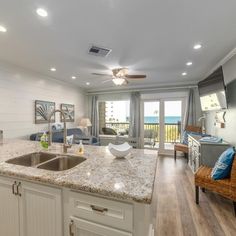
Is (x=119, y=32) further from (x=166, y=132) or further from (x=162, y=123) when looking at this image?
(x=166, y=132)

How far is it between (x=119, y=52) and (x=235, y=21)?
1686 mm

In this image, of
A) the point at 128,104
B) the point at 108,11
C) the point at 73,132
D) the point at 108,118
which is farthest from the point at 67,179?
the point at 108,118

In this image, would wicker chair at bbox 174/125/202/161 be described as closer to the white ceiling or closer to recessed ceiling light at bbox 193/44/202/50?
the white ceiling

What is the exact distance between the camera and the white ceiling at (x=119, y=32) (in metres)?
1.67

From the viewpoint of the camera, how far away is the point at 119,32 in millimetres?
2168

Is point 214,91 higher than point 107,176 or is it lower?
higher

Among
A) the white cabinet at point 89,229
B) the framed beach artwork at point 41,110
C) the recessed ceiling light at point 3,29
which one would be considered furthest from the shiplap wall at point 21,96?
the white cabinet at point 89,229

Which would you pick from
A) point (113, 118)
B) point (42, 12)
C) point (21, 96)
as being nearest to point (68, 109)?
point (21, 96)

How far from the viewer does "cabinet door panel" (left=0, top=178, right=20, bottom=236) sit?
1.24 m

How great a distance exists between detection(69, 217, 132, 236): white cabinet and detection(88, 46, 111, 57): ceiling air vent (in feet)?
8.12

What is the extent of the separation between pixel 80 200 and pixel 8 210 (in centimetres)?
75

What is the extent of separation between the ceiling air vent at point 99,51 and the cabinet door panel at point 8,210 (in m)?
2.26

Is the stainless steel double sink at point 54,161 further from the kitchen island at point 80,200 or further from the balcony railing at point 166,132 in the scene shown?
the balcony railing at point 166,132

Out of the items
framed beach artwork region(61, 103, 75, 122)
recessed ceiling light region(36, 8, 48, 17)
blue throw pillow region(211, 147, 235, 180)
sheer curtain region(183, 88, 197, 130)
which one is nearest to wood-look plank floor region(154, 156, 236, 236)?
blue throw pillow region(211, 147, 235, 180)
